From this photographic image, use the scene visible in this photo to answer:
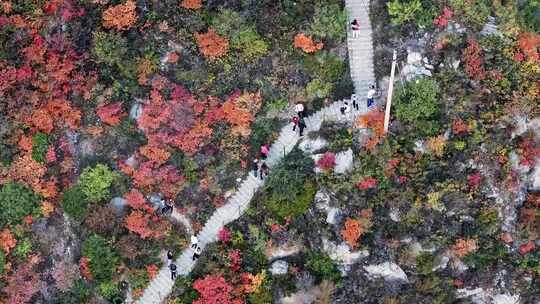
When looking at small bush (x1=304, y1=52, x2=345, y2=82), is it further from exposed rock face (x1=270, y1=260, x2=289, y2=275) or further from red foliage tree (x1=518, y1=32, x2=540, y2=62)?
exposed rock face (x1=270, y1=260, x2=289, y2=275)

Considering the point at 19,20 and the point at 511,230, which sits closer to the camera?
the point at 511,230

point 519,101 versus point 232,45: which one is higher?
point 232,45

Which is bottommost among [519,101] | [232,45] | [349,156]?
[349,156]

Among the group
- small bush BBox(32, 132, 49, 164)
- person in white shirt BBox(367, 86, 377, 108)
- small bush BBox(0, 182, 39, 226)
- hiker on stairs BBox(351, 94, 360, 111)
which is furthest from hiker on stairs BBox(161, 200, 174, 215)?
person in white shirt BBox(367, 86, 377, 108)

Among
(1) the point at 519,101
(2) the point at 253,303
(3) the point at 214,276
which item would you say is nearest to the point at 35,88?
(3) the point at 214,276

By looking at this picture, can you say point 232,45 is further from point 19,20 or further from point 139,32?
point 19,20

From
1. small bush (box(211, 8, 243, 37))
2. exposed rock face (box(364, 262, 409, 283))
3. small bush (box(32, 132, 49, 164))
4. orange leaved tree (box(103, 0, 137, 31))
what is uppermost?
orange leaved tree (box(103, 0, 137, 31))
